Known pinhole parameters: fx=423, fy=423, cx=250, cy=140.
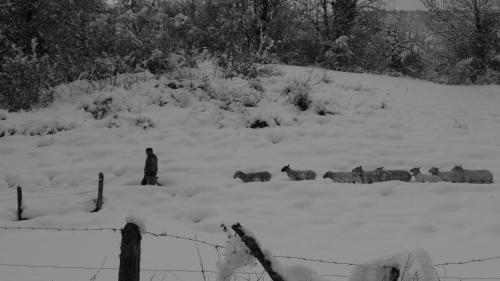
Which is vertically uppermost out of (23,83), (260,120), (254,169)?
(23,83)

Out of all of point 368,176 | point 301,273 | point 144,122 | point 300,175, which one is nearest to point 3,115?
point 144,122

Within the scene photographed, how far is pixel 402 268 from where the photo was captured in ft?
7.48

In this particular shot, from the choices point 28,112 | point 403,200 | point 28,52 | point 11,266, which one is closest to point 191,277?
point 11,266

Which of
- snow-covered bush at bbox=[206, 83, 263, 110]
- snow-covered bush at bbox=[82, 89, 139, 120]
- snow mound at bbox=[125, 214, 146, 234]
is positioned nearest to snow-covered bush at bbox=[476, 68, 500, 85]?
snow-covered bush at bbox=[206, 83, 263, 110]

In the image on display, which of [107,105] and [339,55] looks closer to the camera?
[107,105]

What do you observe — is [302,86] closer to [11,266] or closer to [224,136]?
[224,136]

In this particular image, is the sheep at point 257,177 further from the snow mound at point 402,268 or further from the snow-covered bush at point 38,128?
the snow mound at point 402,268

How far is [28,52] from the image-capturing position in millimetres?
12953

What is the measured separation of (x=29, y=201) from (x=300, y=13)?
1760 cm

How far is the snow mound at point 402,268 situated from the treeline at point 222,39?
1091 cm

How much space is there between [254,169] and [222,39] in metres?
10.3

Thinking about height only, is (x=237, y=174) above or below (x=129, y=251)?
below

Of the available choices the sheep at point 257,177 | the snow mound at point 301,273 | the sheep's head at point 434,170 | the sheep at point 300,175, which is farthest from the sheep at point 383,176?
the snow mound at point 301,273

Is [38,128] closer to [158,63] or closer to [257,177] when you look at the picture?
[158,63]
